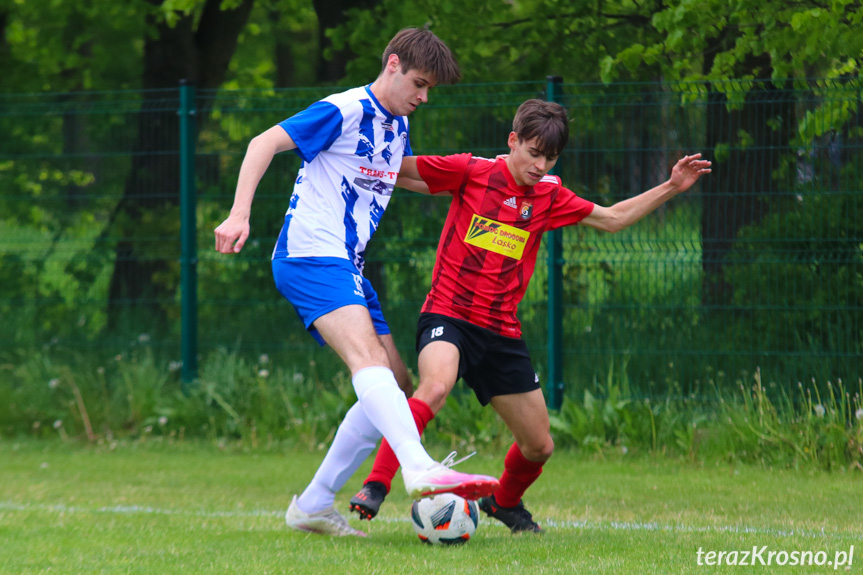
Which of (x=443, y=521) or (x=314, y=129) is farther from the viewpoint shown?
(x=443, y=521)

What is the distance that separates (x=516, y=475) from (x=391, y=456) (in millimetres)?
765

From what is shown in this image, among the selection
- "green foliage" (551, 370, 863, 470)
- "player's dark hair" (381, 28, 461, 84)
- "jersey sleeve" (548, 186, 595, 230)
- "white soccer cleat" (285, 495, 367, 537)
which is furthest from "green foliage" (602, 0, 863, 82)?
"white soccer cleat" (285, 495, 367, 537)

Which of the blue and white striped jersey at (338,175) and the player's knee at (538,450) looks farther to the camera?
the player's knee at (538,450)

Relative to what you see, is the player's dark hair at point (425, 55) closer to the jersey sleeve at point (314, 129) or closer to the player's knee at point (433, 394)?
the jersey sleeve at point (314, 129)

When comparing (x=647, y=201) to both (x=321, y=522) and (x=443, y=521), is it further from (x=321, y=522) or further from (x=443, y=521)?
(x=321, y=522)

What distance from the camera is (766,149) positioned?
692cm

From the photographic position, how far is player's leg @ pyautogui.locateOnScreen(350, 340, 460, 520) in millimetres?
4255

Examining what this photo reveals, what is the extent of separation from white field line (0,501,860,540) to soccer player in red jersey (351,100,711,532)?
0.42m

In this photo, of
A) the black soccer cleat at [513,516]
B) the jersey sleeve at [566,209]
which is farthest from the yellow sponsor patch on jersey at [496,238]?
the black soccer cleat at [513,516]

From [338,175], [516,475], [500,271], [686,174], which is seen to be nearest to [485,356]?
[500,271]

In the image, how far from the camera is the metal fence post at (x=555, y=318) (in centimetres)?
743

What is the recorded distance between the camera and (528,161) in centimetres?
460

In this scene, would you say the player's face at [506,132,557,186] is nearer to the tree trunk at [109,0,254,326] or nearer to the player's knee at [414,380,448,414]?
the player's knee at [414,380,448,414]

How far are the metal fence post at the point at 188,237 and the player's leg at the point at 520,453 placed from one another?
4006 mm
